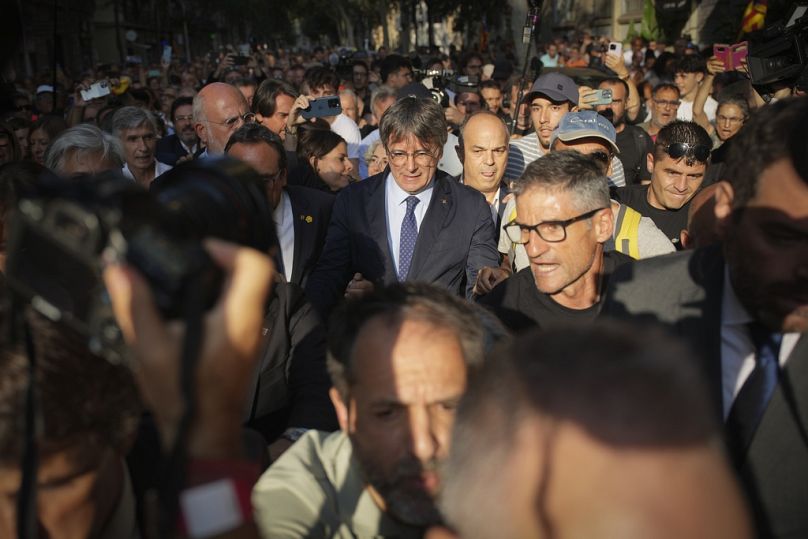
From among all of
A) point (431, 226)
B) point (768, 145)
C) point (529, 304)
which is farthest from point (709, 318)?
point (431, 226)

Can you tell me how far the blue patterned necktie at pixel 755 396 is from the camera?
6.40 ft

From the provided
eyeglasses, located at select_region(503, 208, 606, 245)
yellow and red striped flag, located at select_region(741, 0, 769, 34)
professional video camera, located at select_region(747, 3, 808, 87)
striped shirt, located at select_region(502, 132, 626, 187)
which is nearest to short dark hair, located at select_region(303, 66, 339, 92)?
striped shirt, located at select_region(502, 132, 626, 187)

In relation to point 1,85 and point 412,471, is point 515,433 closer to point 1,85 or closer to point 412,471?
point 412,471

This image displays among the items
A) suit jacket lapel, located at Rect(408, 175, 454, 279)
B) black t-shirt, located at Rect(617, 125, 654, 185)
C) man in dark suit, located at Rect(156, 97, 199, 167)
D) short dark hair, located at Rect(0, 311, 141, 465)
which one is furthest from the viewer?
man in dark suit, located at Rect(156, 97, 199, 167)

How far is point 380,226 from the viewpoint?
168 inches

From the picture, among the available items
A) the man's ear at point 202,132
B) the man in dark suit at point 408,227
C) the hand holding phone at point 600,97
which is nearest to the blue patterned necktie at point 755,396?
the man in dark suit at point 408,227

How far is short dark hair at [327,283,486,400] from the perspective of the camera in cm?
207

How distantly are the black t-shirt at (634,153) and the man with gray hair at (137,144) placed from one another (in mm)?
3805

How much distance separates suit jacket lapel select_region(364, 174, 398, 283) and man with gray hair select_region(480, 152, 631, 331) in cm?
97

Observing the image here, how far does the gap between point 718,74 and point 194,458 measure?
9718 millimetres

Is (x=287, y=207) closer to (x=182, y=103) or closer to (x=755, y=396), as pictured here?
(x=755, y=396)

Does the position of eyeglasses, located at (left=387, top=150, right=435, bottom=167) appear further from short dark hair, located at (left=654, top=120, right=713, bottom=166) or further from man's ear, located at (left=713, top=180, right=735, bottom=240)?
man's ear, located at (left=713, top=180, right=735, bottom=240)

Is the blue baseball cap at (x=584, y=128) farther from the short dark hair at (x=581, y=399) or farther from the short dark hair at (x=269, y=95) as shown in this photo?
the short dark hair at (x=581, y=399)

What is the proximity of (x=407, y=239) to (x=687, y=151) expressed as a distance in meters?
2.00
